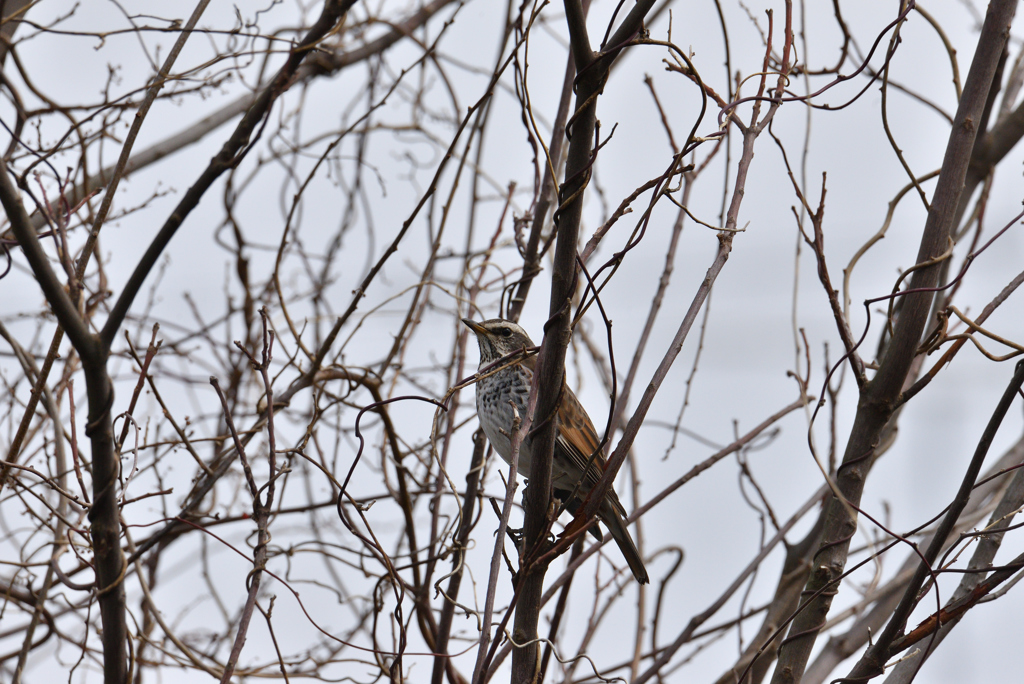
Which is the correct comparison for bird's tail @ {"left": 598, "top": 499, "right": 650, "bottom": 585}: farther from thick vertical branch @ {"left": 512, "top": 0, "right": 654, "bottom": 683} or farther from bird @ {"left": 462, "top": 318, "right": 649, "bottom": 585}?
thick vertical branch @ {"left": 512, "top": 0, "right": 654, "bottom": 683}

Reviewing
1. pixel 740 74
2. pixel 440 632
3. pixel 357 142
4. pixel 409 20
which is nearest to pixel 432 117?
pixel 357 142

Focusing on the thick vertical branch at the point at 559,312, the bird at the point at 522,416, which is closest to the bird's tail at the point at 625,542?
the bird at the point at 522,416

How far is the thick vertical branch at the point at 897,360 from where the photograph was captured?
279cm

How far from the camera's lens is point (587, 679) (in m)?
3.70

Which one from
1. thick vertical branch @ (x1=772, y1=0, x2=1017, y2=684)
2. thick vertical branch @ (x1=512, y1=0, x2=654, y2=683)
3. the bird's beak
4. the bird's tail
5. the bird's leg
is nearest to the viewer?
thick vertical branch @ (x1=512, y1=0, x2=654, y2=683)

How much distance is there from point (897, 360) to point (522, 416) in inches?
66.7

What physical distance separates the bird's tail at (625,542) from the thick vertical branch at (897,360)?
1144 millimetres

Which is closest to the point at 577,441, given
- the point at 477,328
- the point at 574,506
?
the point at 574,506

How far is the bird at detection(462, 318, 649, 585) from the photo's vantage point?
12.6 ft

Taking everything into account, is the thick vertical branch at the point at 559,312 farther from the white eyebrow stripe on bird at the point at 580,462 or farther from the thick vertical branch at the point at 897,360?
the white eyebrow stripe on bird at the point at 580,462

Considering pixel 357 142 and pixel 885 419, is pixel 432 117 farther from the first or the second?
pixel 885 419

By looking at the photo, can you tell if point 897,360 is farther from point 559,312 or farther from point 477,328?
point 477,328

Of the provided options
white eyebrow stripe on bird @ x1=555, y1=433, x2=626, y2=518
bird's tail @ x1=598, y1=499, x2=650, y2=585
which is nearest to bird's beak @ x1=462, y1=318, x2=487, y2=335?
white eyebrow stripe on bird @ x1=555, y1=433, x2=626, y2=518

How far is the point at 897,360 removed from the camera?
286 centimetres
